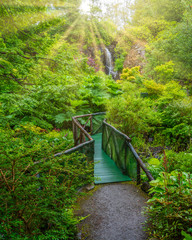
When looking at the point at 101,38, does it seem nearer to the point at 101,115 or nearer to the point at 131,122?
the point at 101,115

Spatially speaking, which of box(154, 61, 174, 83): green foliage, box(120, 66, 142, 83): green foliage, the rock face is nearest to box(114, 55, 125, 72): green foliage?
the rock face

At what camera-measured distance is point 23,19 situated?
A: 161 inches

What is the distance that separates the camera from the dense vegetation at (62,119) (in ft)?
5.97

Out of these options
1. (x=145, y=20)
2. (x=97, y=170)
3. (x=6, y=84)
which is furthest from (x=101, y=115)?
(x=145, y=20)

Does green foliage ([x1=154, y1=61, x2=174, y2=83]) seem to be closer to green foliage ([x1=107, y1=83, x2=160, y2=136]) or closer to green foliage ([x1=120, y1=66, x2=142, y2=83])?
green foliage ([x1=120, y1=66, x2=142, y2=83])

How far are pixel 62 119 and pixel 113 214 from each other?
6882mm

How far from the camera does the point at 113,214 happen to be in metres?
3.49

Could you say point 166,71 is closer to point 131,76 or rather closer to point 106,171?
point 131,76

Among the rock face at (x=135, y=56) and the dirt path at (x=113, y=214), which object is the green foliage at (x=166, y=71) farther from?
the dirt path at (x=113, y=214)

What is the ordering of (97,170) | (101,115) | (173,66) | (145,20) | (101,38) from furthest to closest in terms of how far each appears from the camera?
(101,38) < (145,20) < (173,66) < (101,115) < (97,170)

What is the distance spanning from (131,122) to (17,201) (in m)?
6.02

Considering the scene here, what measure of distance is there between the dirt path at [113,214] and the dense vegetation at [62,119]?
15.1 inches

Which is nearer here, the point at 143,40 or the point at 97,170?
the point at 97,170

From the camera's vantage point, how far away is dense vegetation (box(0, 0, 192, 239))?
1.82 meters
